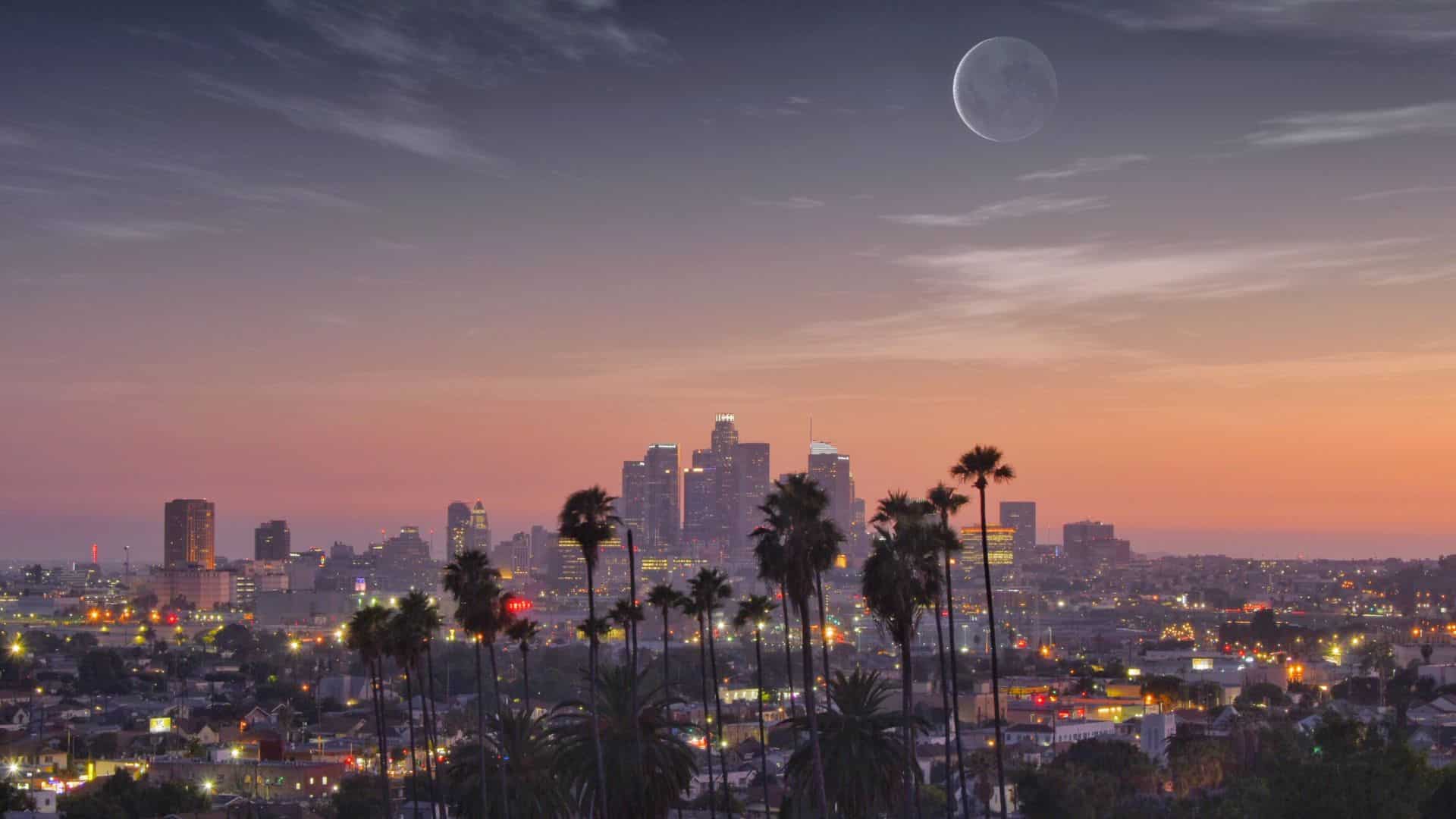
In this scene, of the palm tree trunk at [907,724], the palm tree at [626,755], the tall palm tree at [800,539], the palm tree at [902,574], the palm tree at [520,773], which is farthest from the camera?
the palm tree at [520,773]

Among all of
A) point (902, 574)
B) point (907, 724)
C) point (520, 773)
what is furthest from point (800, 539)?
point (520, 773)

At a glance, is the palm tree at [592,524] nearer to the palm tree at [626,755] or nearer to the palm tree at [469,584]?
the palm tree at [626,755]

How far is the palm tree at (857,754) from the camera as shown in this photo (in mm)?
48000

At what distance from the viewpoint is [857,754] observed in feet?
157

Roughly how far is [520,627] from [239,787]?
6350cm

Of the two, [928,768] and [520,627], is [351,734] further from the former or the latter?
[520,627]

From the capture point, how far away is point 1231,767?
365 ft

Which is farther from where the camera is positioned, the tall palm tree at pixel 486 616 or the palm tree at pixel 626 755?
the tall palm tree at pixel 486 616

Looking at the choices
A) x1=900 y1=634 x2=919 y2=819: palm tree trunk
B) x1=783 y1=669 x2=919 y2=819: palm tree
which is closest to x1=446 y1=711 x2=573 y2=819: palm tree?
x1=783 y1=669 x2=919 y2=819: palm tree

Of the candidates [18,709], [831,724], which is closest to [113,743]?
[18,709]

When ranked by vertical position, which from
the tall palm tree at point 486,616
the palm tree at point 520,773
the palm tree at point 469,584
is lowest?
the palm tree at point 520,773

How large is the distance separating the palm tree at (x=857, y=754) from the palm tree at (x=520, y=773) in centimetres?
808

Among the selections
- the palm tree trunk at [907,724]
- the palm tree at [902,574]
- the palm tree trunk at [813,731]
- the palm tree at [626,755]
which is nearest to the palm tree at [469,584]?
the palm tree at [626,755]

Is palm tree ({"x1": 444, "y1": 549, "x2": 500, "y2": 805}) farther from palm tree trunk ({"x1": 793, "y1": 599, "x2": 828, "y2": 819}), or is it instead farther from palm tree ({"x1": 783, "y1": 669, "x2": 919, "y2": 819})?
palm tree trunk ({"x1": 793, "y1": 599, "x2": 828, "y2": 819})
